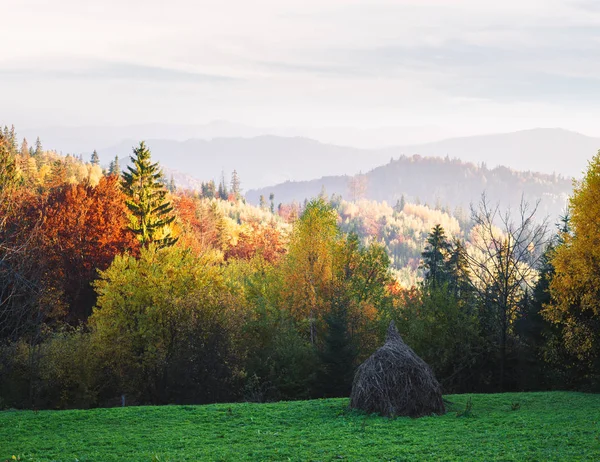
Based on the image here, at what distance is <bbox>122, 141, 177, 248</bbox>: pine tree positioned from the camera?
6216 cm

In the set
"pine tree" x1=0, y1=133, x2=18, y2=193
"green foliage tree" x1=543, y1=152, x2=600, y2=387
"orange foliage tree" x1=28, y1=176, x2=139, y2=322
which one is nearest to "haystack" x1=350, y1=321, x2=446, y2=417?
"green foliage tree" x1=543, y1=152, x2=600, y2=387

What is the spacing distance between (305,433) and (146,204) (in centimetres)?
4516

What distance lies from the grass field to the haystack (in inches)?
26.6

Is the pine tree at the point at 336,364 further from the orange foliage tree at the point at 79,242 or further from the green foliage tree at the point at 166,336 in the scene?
the orange foliage tree at the point at 79,242

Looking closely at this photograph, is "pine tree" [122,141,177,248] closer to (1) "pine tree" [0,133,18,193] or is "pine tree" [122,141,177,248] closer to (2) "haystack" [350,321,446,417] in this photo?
(1) "pine tree" [0,133,18,193]

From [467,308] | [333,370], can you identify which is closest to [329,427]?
[333,370]

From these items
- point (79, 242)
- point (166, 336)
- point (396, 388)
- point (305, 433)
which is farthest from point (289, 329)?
point (79, 242)

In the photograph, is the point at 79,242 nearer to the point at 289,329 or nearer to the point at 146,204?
the point at 146,204

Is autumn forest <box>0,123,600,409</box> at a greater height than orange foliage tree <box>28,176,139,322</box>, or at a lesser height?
lesser

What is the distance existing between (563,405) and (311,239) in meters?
26.6

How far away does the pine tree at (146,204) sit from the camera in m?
62.2

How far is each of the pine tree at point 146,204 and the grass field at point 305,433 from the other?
1421 inches

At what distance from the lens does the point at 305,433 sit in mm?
21406

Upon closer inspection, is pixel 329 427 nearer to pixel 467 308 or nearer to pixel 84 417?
pixel 84 417
